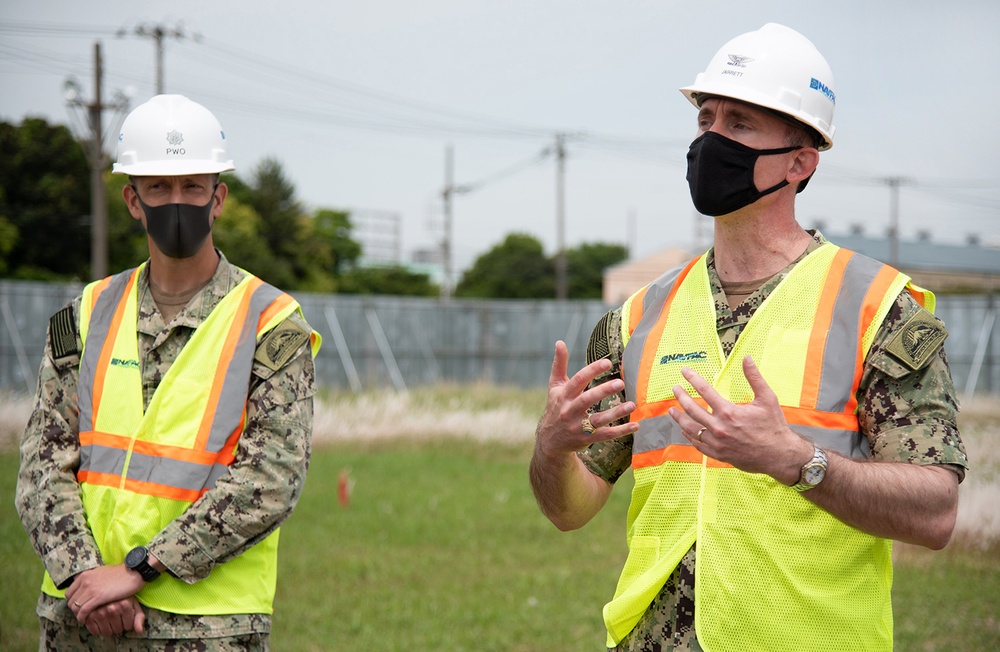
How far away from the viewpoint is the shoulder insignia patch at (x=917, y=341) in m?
2.65

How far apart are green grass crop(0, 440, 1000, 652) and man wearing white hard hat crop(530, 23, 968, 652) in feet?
16.0

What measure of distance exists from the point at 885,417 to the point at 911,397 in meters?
0.08

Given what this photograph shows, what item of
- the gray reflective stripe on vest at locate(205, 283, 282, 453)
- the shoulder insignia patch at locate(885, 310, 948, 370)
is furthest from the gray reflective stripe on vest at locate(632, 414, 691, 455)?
the gray reflective stripe on vest at locate(205, 283, 282, 453)

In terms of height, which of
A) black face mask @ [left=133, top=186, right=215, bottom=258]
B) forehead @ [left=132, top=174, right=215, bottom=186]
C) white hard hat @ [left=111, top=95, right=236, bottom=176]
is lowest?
black face mask @ [left=133, top=186, right=215, bottom=258]

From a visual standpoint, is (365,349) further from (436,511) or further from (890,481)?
(890,481)

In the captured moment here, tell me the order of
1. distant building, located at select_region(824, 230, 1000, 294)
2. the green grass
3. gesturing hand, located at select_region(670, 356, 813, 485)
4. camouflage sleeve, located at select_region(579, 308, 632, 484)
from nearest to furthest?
gesturing hand, located at select_region(670, 356, 813, 485) < camouflage sleeve, located at select_region(579, 308, 632, 484) < the green grass < distant building, located at select_region(824, 230, 1000, 294)

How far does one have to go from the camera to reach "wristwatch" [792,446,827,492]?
2.43 m

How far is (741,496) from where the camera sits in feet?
9.07

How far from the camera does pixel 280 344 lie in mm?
3793

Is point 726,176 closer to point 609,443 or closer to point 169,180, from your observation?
point 609,443

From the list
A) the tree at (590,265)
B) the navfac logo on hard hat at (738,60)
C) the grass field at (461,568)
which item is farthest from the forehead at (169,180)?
the tree at (590,265)

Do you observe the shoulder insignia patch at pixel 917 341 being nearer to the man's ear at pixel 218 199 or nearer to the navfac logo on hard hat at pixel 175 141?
the man's ear at pixel 218 199

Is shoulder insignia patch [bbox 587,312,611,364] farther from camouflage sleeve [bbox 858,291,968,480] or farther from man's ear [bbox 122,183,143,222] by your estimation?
man's ear [bbox 122,183,143,222]

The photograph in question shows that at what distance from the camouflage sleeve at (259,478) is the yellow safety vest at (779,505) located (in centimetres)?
130
